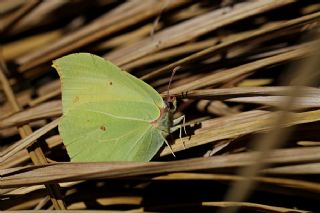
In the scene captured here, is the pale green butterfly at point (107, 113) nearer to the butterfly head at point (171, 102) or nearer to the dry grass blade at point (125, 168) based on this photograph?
the butterfly head at point (171, 102)

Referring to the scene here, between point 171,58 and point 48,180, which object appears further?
point 171,58

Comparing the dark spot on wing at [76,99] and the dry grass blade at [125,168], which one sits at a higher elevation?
the dark spot on wing at [76,99]

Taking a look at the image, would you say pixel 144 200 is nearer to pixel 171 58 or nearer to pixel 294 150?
pixel 171 58

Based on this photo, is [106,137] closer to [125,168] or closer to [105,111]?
[105,111]

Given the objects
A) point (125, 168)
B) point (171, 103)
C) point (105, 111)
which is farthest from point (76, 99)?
point (125, 168)

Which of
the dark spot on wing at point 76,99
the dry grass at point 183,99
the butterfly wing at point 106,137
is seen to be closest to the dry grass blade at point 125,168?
the dry grass at point 183,99

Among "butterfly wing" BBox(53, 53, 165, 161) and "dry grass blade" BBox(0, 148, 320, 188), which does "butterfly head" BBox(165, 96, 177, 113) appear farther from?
"dry grass blade" BBox(0, 148, 320, 188)

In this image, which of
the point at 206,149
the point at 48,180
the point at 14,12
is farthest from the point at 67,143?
the point at 14,12
